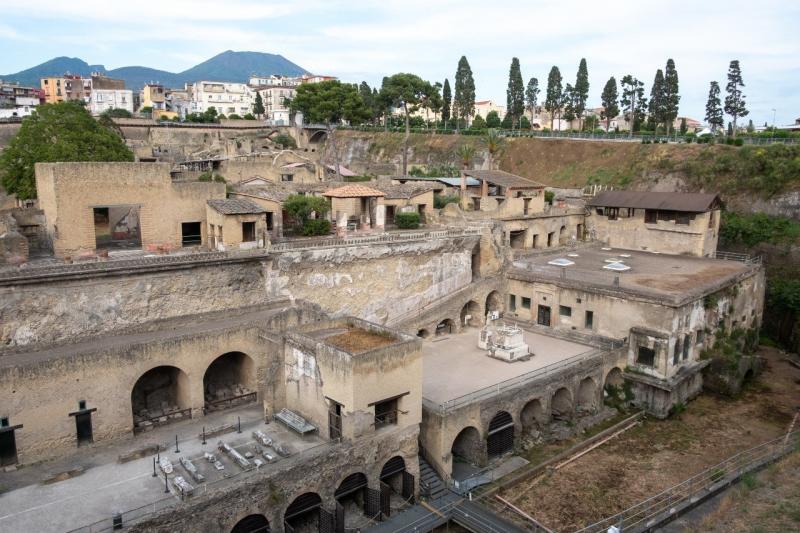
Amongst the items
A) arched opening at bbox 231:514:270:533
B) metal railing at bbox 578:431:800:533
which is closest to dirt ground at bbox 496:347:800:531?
metal railing at bbox 578:431:800:533

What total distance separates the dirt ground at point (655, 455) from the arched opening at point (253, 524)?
31.3ft

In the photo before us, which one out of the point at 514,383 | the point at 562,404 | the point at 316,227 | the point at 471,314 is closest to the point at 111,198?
the point at 316,227

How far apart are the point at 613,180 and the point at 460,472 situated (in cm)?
4452

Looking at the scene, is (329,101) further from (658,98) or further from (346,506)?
(346,506)

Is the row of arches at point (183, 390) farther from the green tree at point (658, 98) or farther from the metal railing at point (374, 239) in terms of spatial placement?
the green tree at point (658, 98)

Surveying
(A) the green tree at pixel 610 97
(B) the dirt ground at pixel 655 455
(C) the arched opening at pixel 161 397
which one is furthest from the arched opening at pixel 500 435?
(A) the green tree at pixel 610 97

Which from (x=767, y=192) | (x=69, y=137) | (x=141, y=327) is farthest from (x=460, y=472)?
(x=767, y=192)

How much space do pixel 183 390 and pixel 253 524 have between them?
7.86 meters

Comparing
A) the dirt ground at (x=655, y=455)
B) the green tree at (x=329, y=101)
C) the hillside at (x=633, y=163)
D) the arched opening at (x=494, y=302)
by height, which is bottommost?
the dirt ground at (x=655, y=455)

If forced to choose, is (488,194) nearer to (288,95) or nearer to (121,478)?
(121,478)

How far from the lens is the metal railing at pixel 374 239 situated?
3206cm

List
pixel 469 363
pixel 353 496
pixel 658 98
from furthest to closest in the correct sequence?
pixel 658 98 → pixel 469 363 → pixel 353 496

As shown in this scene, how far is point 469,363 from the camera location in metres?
30.1

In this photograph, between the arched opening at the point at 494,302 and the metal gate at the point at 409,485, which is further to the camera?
the arched opening at the point at 494,302
